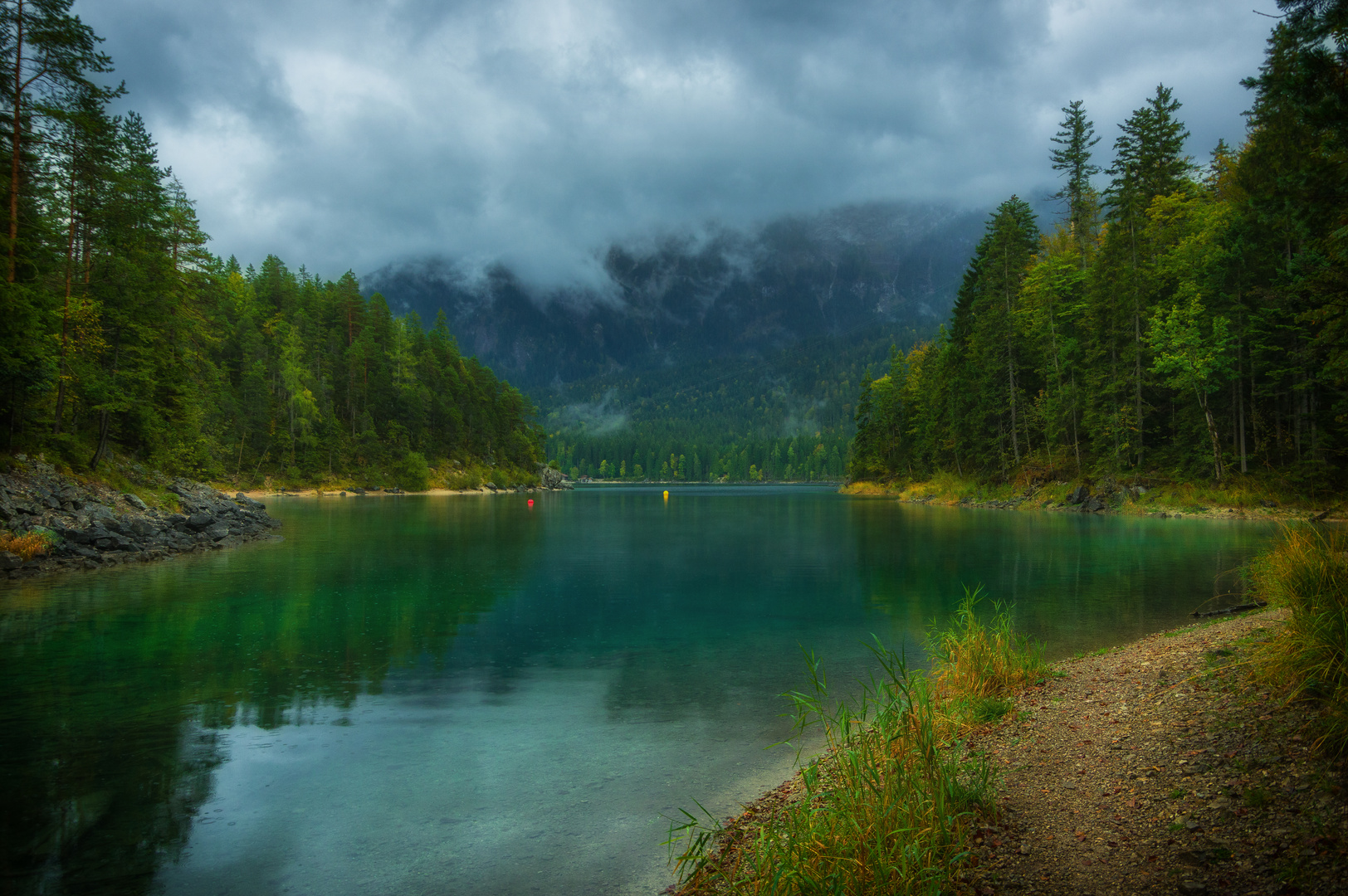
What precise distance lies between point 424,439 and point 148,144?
64172mm

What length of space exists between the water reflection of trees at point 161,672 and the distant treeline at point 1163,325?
61.3 feet

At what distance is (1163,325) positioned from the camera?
42031 millimetres

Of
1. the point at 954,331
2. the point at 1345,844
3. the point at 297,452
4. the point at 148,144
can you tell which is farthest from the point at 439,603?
the point at 297,452

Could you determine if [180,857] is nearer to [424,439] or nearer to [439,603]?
[439,603]

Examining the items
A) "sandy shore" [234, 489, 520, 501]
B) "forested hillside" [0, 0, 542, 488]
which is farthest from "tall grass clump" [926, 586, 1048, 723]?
"sandy shore" [234, 489, 520, 501]

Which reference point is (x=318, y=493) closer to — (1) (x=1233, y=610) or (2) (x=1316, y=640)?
(1) (x=1233, y=610)

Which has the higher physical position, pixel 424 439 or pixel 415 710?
pixel 424 439

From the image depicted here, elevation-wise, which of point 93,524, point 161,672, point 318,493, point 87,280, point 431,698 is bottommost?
point 431,698

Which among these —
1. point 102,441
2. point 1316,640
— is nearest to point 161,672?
point 1316,640

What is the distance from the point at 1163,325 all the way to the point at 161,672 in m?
51.3

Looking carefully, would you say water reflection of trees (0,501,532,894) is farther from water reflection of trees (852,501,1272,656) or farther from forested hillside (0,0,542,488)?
water reflection of trees (852,501,1272,656)

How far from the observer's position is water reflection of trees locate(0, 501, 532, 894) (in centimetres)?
623

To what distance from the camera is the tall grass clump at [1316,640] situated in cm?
523

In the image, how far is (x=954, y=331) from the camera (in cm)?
7094
